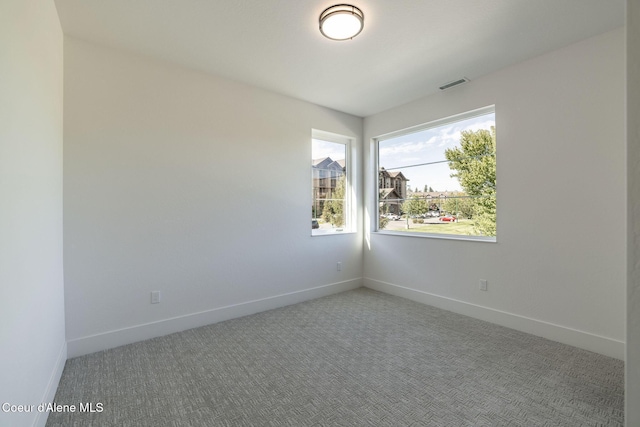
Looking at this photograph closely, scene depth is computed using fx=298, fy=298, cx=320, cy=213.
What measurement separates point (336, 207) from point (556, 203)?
102 inches

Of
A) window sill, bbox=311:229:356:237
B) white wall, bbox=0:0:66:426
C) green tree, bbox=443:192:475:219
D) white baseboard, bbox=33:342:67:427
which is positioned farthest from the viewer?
window sill, bbox=311:229:356:237

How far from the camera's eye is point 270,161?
3.63 meters

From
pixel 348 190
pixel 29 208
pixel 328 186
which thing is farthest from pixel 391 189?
pixel 29 208

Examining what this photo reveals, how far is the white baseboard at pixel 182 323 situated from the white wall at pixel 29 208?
0.27m

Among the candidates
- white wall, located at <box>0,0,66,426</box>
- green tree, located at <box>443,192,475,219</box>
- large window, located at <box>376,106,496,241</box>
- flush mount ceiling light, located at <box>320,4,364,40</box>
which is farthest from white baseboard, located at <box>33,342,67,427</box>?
green tree, located at <box>443,192,475,219</box>

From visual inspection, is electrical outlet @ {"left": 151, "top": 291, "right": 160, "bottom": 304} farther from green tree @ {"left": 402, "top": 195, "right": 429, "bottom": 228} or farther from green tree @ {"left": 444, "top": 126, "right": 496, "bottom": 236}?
green tree @ {"left": 444, "top": 126, "right": 496, "bottom": 236}

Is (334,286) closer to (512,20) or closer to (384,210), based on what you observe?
(384,210)

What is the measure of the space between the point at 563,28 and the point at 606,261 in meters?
1.92

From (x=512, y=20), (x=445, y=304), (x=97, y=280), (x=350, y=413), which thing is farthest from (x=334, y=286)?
(x=512, y=20)

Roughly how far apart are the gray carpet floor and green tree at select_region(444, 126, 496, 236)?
1.15 metres

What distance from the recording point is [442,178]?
3.76m

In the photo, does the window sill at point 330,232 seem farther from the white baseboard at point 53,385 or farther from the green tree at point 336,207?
the white baseboard at point 53,385

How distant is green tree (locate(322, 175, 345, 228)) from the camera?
14.2 feet

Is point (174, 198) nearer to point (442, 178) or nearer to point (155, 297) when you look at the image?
point (155, 297)
